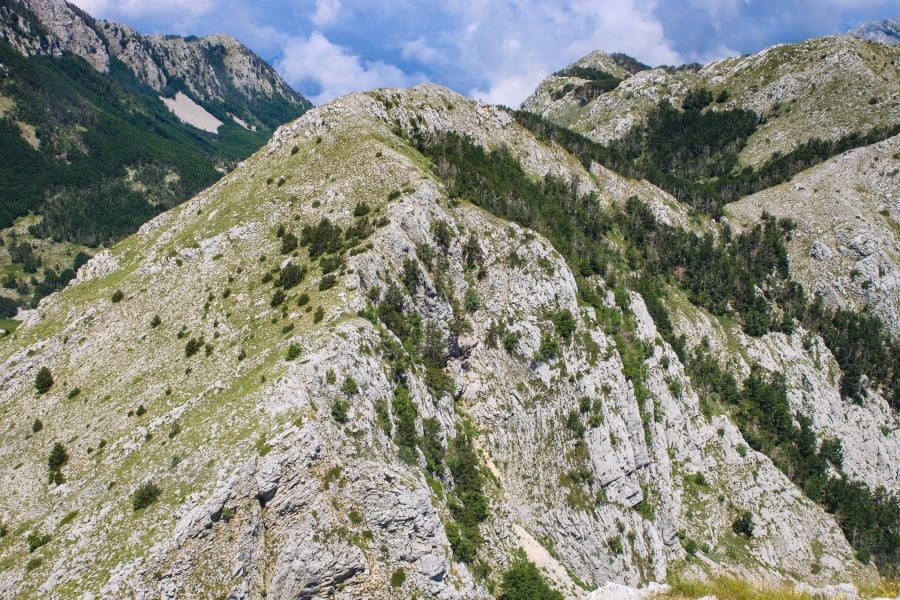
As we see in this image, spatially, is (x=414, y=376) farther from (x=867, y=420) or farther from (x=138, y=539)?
(x=867, y=420)

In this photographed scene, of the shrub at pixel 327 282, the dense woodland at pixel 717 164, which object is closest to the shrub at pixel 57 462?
the shrub at pixel 327 282

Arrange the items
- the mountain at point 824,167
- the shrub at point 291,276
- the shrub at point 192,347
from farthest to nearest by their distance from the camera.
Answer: the mountain at point 824,167 → the shrub at point 291,276 → the shrub at point 192,347

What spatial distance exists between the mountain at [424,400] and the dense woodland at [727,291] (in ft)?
2.17

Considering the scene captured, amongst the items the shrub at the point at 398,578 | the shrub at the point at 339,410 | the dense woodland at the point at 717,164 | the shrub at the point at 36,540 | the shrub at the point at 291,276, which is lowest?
the shrub at the point at 398,578

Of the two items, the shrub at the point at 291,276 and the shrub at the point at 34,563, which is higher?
the shrub at the point at 291,276

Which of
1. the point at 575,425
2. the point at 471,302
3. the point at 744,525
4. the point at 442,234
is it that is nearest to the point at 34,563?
the point at 471,302

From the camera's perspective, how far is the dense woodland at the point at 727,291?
8969 cm

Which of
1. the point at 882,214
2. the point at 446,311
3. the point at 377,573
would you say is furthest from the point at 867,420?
the point at 377,573

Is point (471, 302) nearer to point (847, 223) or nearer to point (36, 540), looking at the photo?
point (36, 540)

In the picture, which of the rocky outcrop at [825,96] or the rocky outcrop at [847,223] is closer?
the rocky outcrop at [847,223]

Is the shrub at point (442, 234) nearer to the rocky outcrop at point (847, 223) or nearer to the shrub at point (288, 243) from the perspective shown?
the shrub at point (288, 243)

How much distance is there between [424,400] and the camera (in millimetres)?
57094

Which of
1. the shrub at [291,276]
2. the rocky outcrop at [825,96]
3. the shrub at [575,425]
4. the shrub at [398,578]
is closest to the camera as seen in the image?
the shrub at [398,578]

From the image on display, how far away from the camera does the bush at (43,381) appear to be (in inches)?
2298
